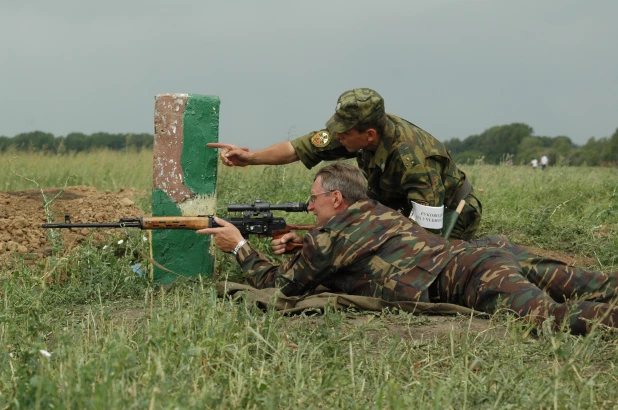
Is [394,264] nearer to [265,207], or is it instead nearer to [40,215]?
[265,207]

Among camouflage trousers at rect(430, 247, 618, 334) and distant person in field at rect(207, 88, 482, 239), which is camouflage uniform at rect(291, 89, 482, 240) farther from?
camouflage trousers at rect(430, 247, 618, 334)

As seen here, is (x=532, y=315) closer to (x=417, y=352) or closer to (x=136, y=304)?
(x=417, y=352)

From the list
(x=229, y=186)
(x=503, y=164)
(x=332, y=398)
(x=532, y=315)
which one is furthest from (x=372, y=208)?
(x=503, y=164)

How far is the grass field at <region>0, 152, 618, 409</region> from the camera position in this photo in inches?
121

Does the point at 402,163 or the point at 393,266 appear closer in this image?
the point at 393,266

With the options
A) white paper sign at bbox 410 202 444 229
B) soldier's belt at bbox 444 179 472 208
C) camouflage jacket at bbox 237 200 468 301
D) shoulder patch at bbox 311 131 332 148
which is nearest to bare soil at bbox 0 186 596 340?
camouflage jacket at bbox 237 200 468 301

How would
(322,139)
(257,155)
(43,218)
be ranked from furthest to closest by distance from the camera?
(43,218) → (322,139) → (257,155)

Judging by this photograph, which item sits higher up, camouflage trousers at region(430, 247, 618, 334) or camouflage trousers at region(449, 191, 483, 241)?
camouflage trousers at region(449, 191, 483, 241)

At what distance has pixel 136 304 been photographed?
5.36 metres

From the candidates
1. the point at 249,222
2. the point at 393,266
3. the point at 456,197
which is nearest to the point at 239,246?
the point at 249,222

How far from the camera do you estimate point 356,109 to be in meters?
5.79

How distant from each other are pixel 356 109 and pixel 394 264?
132 cm

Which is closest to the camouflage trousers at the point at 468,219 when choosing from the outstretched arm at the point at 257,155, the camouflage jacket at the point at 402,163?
the camouflage jacket at the point at 402,163

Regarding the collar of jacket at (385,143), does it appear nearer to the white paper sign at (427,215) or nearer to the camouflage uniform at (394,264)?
the white paper sign at (427,215)
